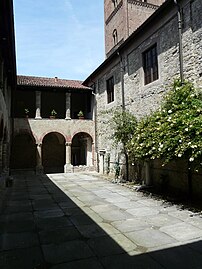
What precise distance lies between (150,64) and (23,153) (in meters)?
14.4

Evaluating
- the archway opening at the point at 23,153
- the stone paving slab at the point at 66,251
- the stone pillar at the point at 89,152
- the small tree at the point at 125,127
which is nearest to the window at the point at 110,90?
the small tree at the point at 125,127

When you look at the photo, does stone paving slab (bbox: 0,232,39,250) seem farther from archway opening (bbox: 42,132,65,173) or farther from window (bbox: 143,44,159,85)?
archway opening (bbox: 42,132,65,173)

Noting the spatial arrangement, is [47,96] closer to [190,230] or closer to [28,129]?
[28,129]

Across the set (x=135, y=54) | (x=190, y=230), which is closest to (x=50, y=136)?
(x=135, y=54)

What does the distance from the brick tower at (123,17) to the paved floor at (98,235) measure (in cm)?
1656

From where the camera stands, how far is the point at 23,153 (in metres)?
21.0

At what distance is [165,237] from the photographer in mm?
4762

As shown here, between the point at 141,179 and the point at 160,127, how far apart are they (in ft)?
16.4

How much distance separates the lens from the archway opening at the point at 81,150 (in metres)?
20.4

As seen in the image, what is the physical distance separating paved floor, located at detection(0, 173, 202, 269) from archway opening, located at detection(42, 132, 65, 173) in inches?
536

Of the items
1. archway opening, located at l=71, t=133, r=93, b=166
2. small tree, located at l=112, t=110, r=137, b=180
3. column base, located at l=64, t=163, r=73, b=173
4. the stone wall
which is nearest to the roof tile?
the stone wall

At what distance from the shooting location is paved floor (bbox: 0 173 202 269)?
12.5 feet

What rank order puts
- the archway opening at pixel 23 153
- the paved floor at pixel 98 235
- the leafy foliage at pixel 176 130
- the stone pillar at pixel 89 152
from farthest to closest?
the archway opening at pixel 23 153
the stone pillar at pixel 89 152
the leafy foliage at pixel 176 130
the paved floor at pixel 98 235

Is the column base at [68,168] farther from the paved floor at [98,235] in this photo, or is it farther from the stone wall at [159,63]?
the paved floor at [98,235]
